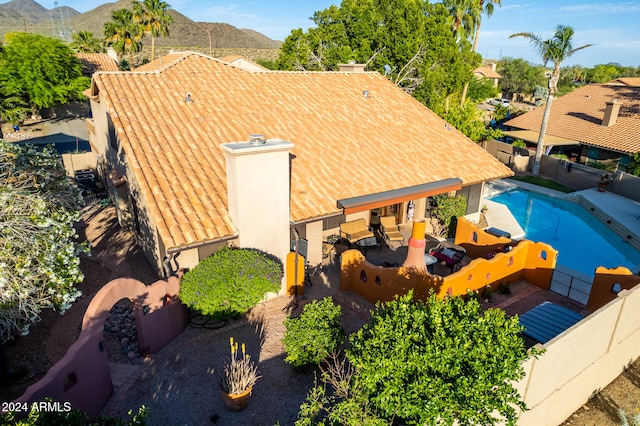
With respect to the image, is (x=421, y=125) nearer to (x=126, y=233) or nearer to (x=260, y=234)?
(x=260, y=234)

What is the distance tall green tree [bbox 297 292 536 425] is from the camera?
280 inches

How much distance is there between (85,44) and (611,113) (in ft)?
252

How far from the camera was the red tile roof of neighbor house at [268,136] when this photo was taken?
44.3 ft

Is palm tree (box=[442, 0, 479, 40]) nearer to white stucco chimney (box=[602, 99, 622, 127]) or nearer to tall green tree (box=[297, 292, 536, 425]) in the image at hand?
white stucco chimney (box=[602, 99, 622, 127])

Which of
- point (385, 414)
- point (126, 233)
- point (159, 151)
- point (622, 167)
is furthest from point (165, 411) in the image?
point (622, 167)

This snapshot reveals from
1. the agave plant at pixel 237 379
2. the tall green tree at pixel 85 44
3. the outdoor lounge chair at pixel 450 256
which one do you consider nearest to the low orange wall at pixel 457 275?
the outdoor lounge chair at pixel 450 256

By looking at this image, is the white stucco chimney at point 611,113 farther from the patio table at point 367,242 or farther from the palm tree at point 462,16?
the patio table at point 367,242

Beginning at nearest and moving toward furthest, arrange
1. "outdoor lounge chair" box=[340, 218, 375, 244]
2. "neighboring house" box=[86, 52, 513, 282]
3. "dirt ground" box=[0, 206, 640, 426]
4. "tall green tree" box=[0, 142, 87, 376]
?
"tall green tree" box=[0, 142, 87, 376] → "dirt ground" box=[0, 206, 640, 426] → "neighboring house" box=[86, 52, 513, 282] → "outdoor lounge chair" box=[340, 218, 375, 244]

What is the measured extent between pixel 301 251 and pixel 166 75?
10260 mm

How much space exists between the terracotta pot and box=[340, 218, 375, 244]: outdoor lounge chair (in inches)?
353

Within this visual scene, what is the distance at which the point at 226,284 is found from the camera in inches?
456

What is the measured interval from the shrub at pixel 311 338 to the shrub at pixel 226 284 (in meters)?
1.61

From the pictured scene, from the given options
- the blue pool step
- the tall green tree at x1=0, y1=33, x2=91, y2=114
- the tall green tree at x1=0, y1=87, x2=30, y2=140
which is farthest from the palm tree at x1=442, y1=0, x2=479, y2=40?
the tall green tree at x1=0, y1=87, x2=30, y2=140

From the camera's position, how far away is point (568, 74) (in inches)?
3573
